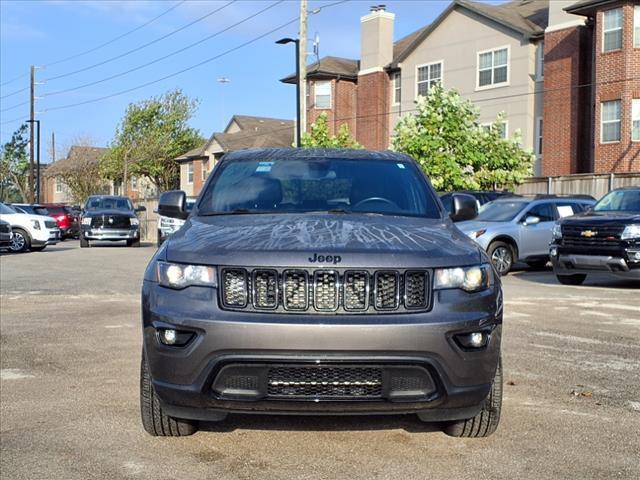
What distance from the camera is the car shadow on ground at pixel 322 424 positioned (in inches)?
191

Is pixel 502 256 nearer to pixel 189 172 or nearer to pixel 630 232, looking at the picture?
pixel 630 232

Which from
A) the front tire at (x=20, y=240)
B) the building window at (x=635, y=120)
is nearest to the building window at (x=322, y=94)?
the building window at (x=635, y=120)

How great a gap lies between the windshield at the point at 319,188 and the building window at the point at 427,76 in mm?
31366

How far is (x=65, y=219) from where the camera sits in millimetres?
38750

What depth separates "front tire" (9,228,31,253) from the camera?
23906 millimetres

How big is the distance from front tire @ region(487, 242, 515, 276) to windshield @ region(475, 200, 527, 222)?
0.62 m

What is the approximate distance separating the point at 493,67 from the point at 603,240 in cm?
2162

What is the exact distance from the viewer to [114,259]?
21188 millimetres

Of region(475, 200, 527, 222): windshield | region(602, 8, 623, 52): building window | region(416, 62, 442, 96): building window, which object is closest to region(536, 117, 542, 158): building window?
region(602, 8, 623, 52): building window

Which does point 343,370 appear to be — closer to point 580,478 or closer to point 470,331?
point 470,331

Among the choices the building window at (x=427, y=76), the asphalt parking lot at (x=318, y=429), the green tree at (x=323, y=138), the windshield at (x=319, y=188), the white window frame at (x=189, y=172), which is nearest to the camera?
the asphalt parking lot at (x=318, y=429)

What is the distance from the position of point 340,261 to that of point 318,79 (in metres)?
38.8

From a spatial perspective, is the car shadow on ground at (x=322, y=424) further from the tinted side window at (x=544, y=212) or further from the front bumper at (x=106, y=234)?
the front bumper at (x=106, y=234)

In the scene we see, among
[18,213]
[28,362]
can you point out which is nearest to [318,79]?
[18,213]
